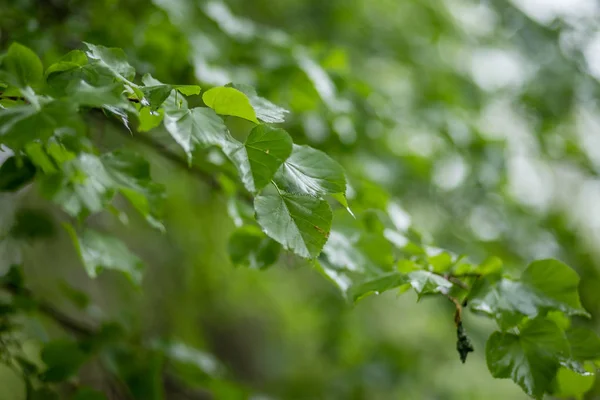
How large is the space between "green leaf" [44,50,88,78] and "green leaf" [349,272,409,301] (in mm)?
354

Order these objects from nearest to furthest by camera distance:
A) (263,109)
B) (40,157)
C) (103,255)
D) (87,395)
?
1. (263,109)
2. (40,157)
3. (103,255)
4. (87,395)

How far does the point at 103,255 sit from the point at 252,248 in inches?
8.6

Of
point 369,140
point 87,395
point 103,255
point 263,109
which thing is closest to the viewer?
point 263,109

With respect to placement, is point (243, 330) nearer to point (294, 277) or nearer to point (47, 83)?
point (294, 277)

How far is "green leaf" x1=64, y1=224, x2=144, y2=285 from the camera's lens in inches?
28.1

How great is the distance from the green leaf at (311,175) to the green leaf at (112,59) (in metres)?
0.17

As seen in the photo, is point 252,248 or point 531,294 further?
point 252,248

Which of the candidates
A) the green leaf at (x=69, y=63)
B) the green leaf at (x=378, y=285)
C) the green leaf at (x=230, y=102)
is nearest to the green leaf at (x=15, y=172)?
the green leaf at (x=69, y=63)

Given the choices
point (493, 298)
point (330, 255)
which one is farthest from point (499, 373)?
point (330, 255)

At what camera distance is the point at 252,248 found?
2.28ft

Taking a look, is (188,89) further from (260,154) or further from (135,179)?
(135,179)

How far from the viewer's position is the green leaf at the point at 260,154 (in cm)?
46

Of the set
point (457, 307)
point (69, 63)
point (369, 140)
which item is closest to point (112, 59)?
point (69, 63)

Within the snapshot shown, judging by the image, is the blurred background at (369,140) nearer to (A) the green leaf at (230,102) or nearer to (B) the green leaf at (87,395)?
(B) the green leaf at (87,395)
